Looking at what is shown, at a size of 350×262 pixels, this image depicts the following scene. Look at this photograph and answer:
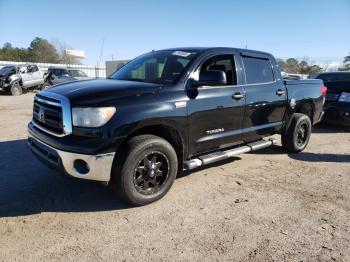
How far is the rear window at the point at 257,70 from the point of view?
5.53 meters

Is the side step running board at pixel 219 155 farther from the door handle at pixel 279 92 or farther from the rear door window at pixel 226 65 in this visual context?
the rear door window at pixel 226 65

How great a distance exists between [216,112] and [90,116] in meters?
1.85

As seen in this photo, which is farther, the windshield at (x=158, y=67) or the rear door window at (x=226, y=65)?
the rear door window at (x=226, y=65)

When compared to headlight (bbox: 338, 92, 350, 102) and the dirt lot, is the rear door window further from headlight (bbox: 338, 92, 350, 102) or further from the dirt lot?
headlight (bbox: 338, 92, 350, 102)

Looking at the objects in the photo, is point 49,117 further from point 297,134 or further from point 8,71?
point 8,71

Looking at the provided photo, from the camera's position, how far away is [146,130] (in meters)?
4.25

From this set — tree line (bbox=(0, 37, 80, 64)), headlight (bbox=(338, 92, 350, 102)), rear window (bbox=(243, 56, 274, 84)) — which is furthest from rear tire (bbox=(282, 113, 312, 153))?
tree line (bbox=(0, 37, 80, 64))

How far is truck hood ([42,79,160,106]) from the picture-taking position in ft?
12.4

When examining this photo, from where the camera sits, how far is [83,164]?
3.75 m

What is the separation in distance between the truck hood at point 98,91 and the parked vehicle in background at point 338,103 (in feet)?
22.7

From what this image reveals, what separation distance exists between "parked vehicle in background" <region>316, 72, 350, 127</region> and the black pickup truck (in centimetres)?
420

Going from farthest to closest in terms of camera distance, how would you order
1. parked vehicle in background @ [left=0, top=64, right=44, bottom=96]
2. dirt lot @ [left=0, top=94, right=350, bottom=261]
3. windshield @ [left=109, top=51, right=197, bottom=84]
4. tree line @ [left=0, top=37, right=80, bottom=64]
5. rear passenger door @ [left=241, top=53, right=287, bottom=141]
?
tree line @ [left=0, top=37, right=80, bottom=64] → parked vehicle in background @ [left=0, top=64, right=44, bottom=96] → rear passenger door @ [left=241, top=53, right=287, bottom=141] → windshield @ [left=109, top=51, right=197, bottom=84] → dirt lot @ [left=0, top=94, right=350, bottom=261]

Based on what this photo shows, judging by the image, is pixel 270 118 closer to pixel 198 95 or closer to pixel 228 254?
pixel 198 95

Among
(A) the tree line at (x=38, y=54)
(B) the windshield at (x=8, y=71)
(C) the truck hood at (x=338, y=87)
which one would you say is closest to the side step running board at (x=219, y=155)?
(C) the truck hood at (x=338, y=87)
